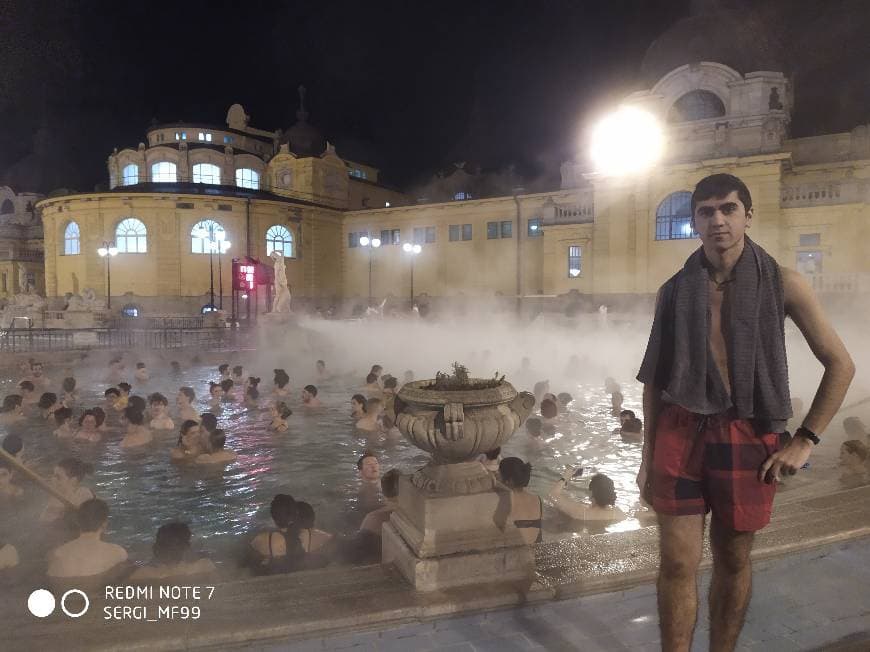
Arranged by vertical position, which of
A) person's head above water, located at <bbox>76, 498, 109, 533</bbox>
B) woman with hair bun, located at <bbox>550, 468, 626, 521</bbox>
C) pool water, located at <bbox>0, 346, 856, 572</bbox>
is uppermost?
person's head above water, located at <bbox>76, 498, 109, 533</bbox>

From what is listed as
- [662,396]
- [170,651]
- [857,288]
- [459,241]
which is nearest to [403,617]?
[170,651]

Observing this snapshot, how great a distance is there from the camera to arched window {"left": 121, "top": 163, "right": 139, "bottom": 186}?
48.9 m

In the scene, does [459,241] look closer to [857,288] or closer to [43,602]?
[857,288]

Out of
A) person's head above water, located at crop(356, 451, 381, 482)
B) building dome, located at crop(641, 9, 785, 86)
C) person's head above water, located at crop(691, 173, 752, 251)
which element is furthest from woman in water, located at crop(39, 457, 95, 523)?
building dome, located at crop(641, 9, 785, 86)

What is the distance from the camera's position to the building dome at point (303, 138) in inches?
2040

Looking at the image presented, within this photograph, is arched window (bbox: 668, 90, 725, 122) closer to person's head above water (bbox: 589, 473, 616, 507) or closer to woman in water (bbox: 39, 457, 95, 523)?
person's head above water (bbox: 589, 473, 616, 507)

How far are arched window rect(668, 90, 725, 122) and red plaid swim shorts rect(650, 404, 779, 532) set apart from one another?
33.7 metres

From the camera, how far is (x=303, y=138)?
52.4 metres

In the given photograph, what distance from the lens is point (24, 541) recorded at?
227 inches

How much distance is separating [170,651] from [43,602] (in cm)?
101

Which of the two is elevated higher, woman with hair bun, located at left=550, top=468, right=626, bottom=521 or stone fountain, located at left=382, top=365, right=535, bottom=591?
stone fountain, located at left=382, top=365, right=535, bottom=591

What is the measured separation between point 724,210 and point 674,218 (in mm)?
32640

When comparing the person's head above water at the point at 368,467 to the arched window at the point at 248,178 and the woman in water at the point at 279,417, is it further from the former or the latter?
the arched window at the point at 248,178

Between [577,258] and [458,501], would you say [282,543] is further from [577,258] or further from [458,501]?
[577,258]
